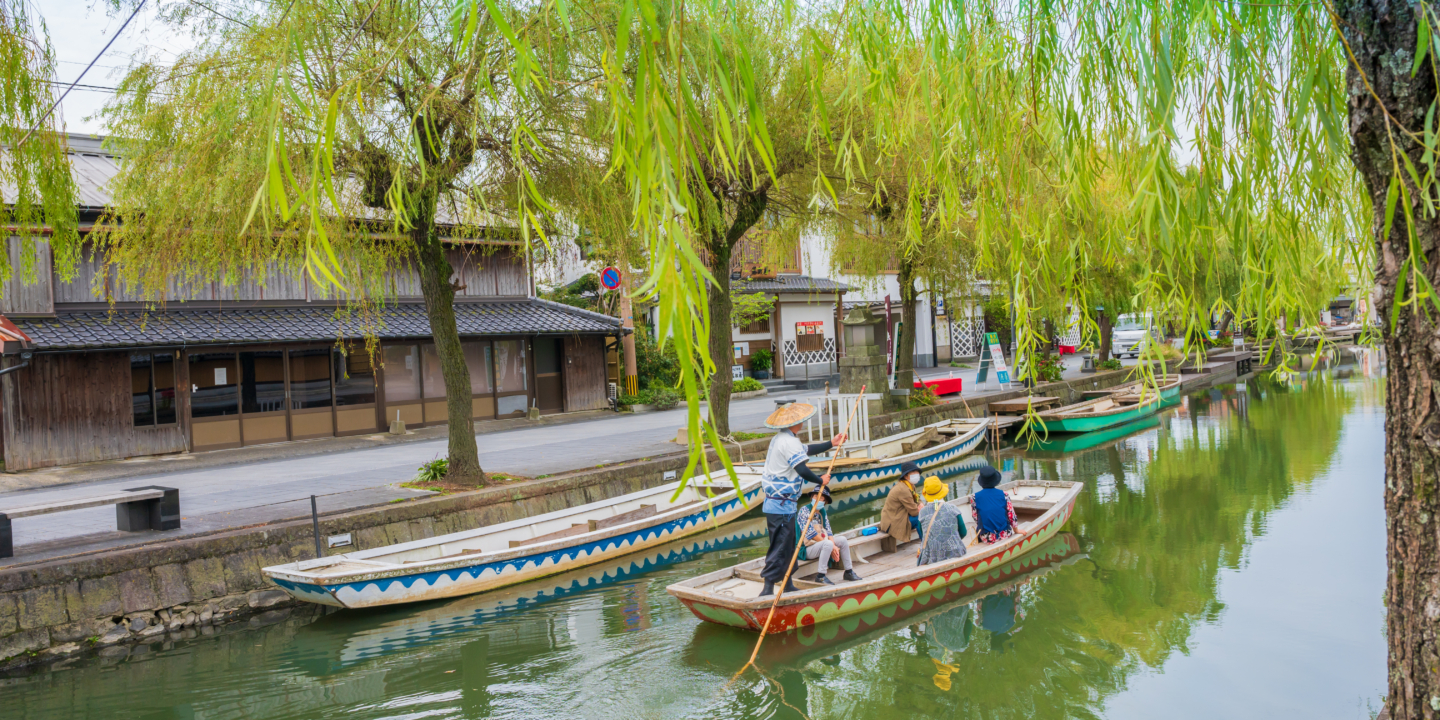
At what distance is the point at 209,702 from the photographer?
6.58 metres

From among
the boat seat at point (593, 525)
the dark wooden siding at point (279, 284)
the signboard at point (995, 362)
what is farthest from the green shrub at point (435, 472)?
the signboard at point (995, 362)

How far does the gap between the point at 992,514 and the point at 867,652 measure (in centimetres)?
228

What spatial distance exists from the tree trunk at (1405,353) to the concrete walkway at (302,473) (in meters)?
9.40

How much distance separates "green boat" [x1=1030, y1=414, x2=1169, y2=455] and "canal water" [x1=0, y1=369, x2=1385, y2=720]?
304 inches

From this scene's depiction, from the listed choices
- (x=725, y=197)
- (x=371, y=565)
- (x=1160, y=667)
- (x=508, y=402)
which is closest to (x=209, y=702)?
(x=371, y=565)

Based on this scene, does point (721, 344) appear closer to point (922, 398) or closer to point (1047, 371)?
point (922, 398)

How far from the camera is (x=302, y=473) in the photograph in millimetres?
13203

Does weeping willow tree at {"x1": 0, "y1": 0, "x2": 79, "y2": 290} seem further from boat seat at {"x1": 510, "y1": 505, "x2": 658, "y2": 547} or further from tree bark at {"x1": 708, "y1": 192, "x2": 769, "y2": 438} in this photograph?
tree bark at {"x1": 708, "y1": 192, "x2": 769, "y2": 438}

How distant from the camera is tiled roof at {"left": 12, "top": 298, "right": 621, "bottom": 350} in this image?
1437cm

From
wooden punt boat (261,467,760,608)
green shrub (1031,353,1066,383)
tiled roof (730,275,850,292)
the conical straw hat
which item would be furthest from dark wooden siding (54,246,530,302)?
green shrub (1031,353,1066,383)

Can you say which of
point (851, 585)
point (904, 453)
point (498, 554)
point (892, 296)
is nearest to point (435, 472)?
point (498, 554)

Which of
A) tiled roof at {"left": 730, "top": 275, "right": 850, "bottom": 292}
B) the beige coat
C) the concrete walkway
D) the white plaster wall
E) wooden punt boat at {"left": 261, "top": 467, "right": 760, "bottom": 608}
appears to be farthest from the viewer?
the white plaster wall

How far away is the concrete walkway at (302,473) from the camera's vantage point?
30.0 ft

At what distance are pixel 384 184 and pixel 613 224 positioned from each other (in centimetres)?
256
